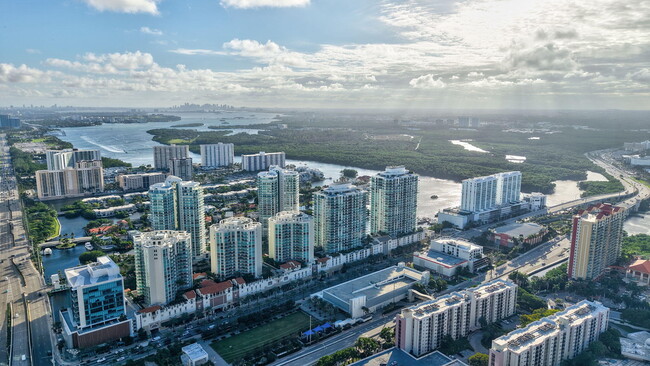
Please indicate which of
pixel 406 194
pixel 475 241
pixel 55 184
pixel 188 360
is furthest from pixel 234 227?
pixel 55 184

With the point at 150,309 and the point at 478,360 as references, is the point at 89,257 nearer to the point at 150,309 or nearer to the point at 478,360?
the point at 150,309

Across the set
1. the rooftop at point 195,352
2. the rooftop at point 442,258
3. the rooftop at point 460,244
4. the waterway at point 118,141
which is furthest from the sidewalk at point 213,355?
the waterway at point 118,141

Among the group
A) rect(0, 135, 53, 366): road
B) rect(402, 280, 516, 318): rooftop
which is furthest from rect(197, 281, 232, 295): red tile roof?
rect(402, 280, 516, 318): rooftop

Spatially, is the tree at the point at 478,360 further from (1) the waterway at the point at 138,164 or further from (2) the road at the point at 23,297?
(1) the waterway at the point at 138,164

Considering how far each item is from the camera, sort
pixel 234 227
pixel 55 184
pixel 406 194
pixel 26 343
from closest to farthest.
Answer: pixel 26 343
pixel 234 227
pixel 406 194
pixel 55 184

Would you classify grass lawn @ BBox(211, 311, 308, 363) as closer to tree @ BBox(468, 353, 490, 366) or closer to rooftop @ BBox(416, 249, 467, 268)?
tree @ BBox(468, 353, 490, 366)

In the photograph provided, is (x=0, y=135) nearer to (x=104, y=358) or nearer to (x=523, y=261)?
(x=104, y=358)
